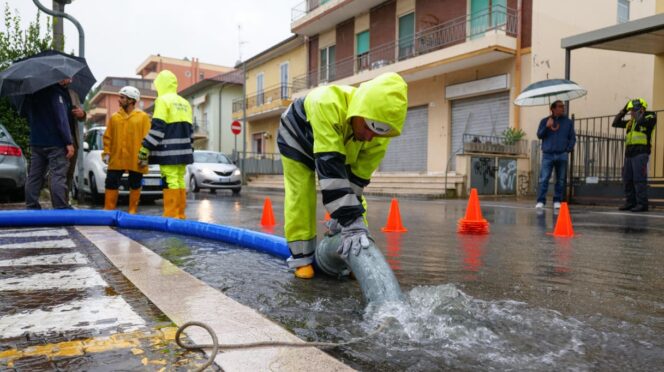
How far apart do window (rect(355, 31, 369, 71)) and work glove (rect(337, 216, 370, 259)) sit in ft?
64.1

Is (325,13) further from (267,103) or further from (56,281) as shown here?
(56,281)

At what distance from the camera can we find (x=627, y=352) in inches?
74.2

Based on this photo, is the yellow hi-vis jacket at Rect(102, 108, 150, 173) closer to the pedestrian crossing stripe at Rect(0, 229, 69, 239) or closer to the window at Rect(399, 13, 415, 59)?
the pedestrian crossing stripe at Rect(0, 229, 69, 239)

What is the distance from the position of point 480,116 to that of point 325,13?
376 inches

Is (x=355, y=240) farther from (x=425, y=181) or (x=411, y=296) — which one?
(x=425, y=181)

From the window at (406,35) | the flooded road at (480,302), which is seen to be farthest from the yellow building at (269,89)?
the flooded road at (480,302)

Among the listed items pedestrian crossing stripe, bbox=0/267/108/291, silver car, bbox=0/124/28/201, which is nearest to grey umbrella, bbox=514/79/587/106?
pedestrian crossing stripe, bbox=0/267/108/291

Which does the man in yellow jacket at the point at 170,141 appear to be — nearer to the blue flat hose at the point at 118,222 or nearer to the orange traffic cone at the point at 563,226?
the blue flat hose at the point at 118,222

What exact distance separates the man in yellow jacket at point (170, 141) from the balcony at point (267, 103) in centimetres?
2014

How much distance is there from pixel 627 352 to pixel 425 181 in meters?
13.5

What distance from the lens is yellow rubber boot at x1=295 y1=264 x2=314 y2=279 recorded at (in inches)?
124

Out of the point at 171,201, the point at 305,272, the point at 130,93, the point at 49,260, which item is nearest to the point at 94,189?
the point at 130,93

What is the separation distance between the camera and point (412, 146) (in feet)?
63.2

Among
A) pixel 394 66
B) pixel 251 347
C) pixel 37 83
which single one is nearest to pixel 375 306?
pixel 251 347
